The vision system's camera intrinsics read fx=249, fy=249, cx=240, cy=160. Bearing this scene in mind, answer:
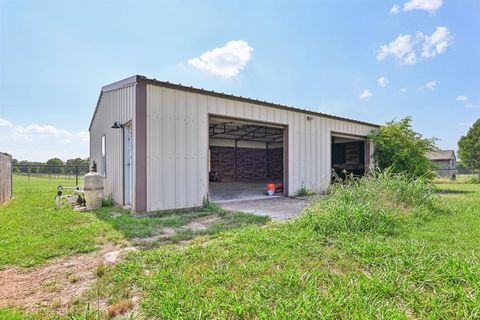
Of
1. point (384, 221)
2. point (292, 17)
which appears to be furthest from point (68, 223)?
point (292, 17)

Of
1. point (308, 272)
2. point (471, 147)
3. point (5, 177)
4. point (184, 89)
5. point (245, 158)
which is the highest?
point (184, 89)

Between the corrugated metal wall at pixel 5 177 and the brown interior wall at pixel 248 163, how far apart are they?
30.6ft

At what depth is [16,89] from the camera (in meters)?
9.72

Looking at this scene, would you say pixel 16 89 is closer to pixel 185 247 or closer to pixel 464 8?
pixel 185 247

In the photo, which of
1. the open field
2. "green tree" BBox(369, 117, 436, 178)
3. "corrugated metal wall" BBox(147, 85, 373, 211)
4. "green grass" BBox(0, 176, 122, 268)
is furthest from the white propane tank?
"green tree" BBox(369, 117, 436, 178)

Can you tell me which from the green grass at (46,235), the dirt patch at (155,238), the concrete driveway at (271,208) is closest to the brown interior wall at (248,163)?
the concrete driveway at (271,208)

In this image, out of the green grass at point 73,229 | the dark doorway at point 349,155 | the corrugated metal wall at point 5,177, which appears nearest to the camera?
Answer: the green grass at point 73,229

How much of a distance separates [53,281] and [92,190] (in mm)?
4222

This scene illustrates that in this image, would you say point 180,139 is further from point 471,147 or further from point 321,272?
point 471,147

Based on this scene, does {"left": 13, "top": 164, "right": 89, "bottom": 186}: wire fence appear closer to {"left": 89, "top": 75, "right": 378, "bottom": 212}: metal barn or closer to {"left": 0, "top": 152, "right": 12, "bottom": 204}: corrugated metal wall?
{"left": 0, "top": 152, "right": 12, "bottom": 204}: corrugated metal wall

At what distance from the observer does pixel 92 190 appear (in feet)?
20.1

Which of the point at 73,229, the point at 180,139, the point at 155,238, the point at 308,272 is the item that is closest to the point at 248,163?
the point at 180,139

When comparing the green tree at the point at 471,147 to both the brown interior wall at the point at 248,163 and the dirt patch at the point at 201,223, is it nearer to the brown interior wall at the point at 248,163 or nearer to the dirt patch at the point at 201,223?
the brown interior wall at the point at 248,163

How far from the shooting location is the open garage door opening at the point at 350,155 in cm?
1116
